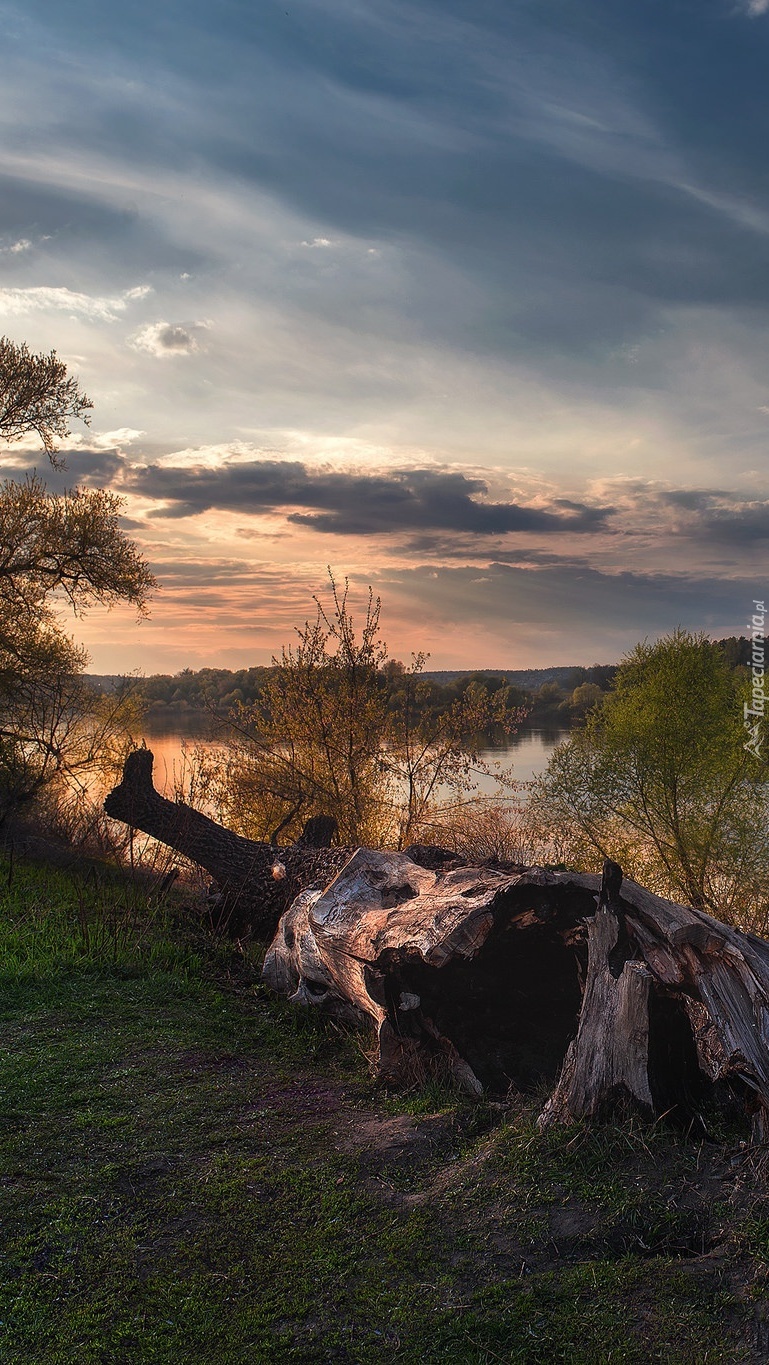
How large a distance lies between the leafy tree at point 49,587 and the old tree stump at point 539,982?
12931mm

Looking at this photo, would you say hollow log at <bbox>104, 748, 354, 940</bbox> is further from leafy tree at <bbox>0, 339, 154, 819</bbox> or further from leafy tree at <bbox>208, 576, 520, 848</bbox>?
leafy tree at <bbox>0, 339, 154, 819</bbox>

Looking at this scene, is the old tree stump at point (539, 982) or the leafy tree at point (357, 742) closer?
the old tree stump at point (539, 982)

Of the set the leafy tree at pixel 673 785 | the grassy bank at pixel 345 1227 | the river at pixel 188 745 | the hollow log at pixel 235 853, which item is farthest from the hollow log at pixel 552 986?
the leafy tree at pixel 673 785

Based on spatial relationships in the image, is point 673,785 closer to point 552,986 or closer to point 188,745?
point 188,745

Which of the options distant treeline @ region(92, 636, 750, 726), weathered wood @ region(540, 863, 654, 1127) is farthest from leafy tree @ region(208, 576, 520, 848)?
weathered wood @ region(540, 863, 654, 1127)

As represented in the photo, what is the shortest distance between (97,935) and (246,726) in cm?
738

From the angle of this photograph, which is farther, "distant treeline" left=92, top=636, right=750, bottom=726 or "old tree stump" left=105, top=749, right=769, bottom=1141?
"distant treeline" left=92, top=636, right=750, bottom=726

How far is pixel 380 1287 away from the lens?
12.8ft

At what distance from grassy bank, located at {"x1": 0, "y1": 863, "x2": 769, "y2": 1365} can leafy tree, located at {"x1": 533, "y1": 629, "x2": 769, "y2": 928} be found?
48.8 ft

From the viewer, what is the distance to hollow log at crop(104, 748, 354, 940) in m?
9.93

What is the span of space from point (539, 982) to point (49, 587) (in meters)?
17.5

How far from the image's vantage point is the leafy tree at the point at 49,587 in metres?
19.8

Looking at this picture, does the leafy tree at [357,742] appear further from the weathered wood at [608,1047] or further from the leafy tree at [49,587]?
the weathered wood at [608,1047]

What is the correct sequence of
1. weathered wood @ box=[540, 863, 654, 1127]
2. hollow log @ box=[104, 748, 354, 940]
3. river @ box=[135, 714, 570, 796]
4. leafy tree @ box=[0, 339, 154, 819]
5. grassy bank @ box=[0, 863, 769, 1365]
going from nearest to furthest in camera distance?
grassy bank @ box=[0, 863, 769, 1365] < weathered wood @ box=[540, 863, 654, 1127] < hollow log @ box=[104, 748, 354, 940] < river @ box=[135, 714, 570, 796] < leafy tree @ box=[0, 339, 154, 819]
